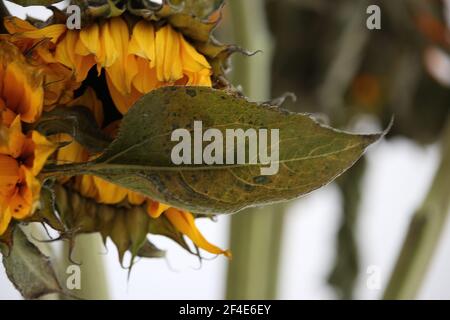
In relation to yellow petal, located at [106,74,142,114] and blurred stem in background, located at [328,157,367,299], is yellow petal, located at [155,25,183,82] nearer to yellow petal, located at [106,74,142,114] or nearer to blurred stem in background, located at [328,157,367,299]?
yellow petal, located at [106,74,142,114]

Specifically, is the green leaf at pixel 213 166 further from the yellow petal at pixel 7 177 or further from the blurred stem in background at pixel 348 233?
the blurred stem in background at pixel 348 233

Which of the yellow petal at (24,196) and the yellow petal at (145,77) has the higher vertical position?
the yellow petal at (145,77)

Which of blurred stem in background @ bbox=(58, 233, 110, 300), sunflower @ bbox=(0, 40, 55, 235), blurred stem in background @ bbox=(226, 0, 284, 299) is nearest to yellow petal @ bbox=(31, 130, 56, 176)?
sunflower @ bbox=(0, 40, 55, 235)

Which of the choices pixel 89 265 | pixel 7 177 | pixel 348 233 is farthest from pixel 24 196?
pixel 348 233

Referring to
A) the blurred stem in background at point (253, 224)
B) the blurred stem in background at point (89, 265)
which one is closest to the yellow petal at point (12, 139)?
the blurred stem in background at point (89, 265)

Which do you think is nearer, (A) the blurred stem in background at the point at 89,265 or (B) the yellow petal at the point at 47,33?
(B) the yellow petal at the point at 47,33

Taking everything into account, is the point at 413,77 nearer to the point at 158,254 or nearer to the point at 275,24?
the point at 275,24

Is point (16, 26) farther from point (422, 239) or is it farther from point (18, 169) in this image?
point (422, 239)
